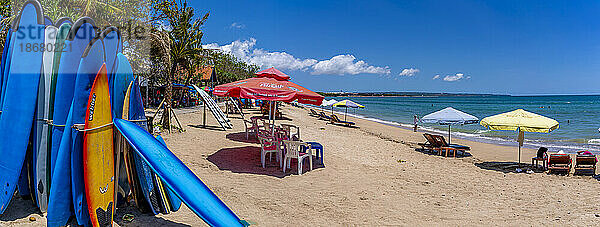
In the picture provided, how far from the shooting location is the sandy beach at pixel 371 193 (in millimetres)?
4738

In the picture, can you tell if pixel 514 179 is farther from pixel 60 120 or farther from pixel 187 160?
pixel 60 120

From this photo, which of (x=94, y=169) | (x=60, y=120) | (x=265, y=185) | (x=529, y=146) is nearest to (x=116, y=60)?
(x=60, y=120)

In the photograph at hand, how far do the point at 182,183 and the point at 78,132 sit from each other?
1.31m

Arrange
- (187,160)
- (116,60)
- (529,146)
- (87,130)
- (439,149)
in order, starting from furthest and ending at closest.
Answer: (529,146), (439,149), (187,160), (116,60), (87,130)

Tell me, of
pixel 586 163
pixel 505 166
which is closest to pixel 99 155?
pixel 505 166

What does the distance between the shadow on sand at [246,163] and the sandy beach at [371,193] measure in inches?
0.9

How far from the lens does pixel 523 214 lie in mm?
5352

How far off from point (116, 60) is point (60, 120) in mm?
915

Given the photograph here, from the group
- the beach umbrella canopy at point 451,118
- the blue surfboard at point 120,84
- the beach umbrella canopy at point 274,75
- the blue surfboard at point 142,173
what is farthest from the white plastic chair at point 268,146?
the beach umbrella canopy at point 451,118

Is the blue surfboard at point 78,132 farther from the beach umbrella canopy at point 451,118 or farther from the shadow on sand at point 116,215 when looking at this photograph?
the beach umbrella canopy at point 451,118

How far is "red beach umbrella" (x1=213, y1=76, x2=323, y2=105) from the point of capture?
23.4ft

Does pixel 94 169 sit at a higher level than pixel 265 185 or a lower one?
higher

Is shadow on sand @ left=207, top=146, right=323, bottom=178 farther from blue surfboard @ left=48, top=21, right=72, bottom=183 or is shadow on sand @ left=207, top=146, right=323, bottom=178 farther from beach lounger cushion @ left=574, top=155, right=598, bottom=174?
beach lounger cushion @ left=574, top=155, right=598, bottom=174

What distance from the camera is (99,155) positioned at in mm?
3619
